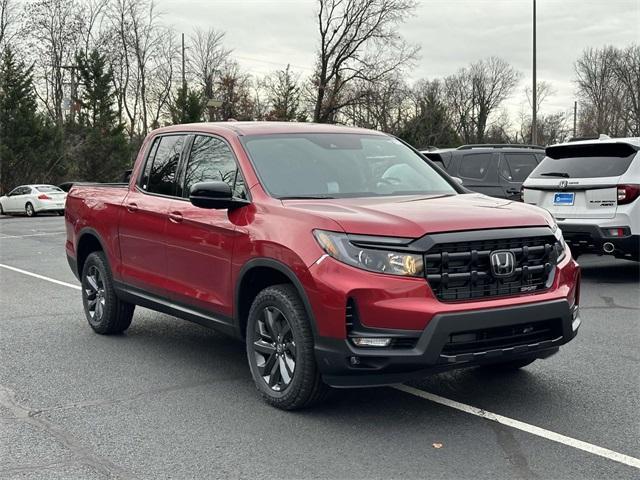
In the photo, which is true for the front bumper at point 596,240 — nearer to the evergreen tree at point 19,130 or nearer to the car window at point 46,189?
the car window at point 46,189

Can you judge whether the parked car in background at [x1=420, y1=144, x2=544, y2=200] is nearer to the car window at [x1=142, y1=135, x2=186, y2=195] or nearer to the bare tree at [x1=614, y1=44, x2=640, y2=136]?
the car window at [x1=142, y1=135, x2=186, y2=195]

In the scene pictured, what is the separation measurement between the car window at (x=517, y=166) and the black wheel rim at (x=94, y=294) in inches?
318

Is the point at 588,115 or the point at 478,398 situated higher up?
the point at 588,115

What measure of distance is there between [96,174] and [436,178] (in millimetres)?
43672

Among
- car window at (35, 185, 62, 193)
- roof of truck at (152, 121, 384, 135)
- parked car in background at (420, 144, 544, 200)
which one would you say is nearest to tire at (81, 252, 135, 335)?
roof of truck at (152, 121, 384, 135)

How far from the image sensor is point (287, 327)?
4703 millimetres

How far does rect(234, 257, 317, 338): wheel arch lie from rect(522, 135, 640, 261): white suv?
5.79m

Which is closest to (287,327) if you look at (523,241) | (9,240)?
(523,241)

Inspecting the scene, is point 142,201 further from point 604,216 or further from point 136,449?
point 604,216

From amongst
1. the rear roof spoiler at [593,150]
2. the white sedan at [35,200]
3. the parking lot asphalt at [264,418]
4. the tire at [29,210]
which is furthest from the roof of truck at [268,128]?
the tire at [29,210]

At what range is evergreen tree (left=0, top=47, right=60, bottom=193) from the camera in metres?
43.5

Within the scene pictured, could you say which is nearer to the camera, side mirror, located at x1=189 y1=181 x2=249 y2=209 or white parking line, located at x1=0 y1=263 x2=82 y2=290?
side mirror, located at x1=189 y1=181 x2=249 y2=209

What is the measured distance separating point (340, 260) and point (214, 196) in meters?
1.14

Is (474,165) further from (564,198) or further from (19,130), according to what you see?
(19,130)
